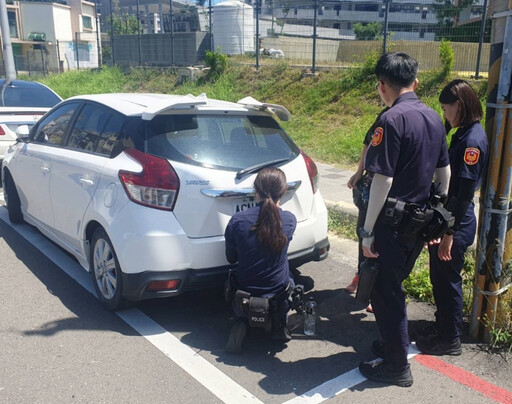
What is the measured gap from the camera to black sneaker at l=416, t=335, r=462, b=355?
11.2 ft

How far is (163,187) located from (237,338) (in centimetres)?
116

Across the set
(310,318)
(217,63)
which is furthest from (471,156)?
(217,63)

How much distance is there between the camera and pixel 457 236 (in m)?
3.32

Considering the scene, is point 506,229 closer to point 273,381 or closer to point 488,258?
point 488,258

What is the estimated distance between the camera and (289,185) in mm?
3977

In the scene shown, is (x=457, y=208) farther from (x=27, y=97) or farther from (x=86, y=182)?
(x=27, y=97)

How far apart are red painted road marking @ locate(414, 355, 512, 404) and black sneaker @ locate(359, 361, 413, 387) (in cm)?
30

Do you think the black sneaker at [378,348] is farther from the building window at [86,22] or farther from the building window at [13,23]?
the building window at [86,22]

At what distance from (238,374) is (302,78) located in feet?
39.9

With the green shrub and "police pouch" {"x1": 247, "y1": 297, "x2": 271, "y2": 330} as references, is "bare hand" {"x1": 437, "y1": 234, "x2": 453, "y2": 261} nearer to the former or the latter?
"police pouch" {"x1": 247, "y1": 297, "x2": 271, "y2": 330}

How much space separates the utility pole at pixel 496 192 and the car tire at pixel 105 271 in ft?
8.44

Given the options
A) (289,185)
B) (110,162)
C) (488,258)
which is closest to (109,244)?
(110,162)

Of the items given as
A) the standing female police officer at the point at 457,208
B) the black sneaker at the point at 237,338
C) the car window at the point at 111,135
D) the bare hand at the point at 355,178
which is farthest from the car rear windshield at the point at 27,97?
the standing female police officer at the point at 457,208

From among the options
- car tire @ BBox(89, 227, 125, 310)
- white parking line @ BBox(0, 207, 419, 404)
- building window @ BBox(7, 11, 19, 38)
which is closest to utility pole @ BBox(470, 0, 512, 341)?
white parking line @ BBox(0, 207, 419, 404)
